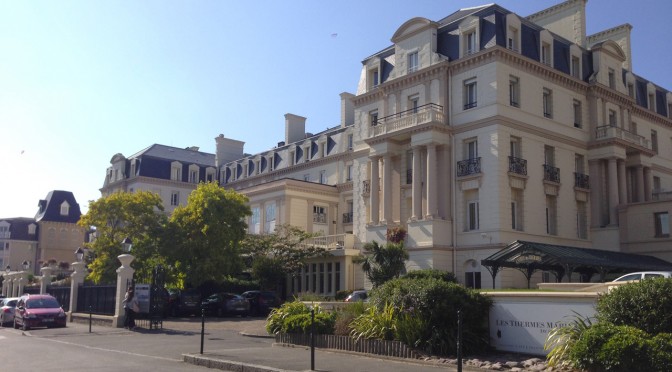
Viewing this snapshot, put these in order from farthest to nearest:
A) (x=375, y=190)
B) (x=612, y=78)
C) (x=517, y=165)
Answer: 1. (x=612, y=78)
2. (x=375, y=190)
3. (x=517, y=165)

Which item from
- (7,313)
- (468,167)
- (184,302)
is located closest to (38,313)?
(7,313)

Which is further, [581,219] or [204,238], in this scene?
[581,219]

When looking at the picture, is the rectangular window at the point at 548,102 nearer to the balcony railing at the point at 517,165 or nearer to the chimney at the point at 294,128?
the balcony railing at the point at 517,165

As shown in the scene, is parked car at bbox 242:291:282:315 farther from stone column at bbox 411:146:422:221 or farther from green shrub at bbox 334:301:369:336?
green shrub at bbox 334:301:369:336

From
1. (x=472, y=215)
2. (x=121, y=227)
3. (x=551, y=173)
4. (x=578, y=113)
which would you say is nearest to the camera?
(x=472, y=215)

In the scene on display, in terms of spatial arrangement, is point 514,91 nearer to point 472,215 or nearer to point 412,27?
point 472,215

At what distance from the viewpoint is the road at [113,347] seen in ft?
47.2

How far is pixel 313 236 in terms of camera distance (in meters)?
43.3

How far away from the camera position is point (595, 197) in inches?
1490

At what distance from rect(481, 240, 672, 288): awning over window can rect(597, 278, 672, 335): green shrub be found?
14861mm

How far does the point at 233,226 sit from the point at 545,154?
59.3 feet

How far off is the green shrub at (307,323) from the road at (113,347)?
0.86m

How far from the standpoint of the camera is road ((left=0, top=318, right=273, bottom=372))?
14398 millimetres

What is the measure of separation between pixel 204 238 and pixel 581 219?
21691mm
